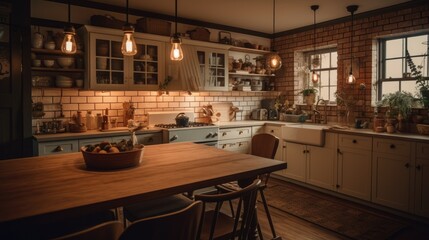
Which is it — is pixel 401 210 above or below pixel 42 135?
below

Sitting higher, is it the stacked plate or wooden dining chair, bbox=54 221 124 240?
the stacked plate

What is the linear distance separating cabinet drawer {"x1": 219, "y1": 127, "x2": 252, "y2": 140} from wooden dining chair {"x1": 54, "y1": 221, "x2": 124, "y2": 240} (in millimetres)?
3536

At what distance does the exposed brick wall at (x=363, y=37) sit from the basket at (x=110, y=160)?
11.9 ft

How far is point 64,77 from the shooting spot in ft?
12.3

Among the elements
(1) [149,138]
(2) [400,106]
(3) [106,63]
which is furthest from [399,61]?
(3) [106,63]

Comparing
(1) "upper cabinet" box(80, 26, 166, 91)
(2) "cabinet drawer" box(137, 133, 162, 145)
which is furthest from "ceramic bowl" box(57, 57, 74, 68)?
(2) "cabinet drawer" box(137, 133, 162, 145)

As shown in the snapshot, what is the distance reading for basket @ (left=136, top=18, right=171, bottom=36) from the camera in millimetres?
4234

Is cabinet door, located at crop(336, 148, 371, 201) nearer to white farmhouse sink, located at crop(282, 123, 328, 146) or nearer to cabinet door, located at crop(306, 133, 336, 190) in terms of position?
cabinet door, located at crop(306, 133, 336, 190)

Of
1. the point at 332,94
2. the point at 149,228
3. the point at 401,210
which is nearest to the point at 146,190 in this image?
the point at 149,228

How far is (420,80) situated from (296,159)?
1.90 metres

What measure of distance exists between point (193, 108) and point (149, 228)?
397cm

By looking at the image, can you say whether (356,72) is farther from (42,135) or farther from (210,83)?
(42,135)

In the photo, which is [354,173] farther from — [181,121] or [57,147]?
[57,147]

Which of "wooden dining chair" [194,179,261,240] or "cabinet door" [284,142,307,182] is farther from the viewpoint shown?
"cabinet door" [284,142,307,182]
